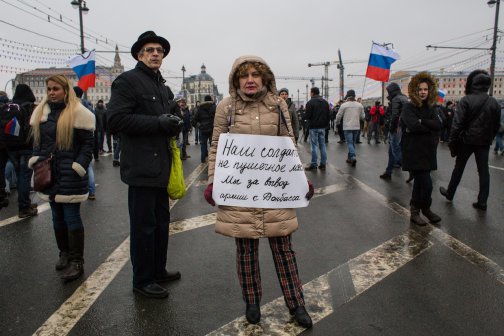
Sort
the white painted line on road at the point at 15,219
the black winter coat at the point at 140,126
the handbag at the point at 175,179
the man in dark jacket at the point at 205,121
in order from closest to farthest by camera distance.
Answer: the black winter coat at the point at 140,126 → the handbag at the point at 175,179 → the white painted line on road at the point at 15,219 → the man in dark jacket at the point at 205,121

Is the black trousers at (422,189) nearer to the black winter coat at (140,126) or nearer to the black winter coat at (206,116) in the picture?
the black winter coat at (140,126)

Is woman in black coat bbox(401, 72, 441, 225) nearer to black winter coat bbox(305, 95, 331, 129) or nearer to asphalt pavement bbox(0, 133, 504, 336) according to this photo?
asphalt pavement bbox(0, 133, 504, 336)

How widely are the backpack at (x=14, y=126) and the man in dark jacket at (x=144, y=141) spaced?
11.9 feet

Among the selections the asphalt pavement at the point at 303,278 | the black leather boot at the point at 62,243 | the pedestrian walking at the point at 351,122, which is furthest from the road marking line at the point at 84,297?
the pedestrian walking at the point at 351,122

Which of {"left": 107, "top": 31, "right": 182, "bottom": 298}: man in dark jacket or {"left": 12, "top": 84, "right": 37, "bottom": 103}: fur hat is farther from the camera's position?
{"left": 12, "top": 84, "right": 37, "bottom": 103}: fur hat

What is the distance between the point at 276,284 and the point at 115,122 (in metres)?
1.85

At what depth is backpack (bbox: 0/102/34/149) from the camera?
6051 millimetres

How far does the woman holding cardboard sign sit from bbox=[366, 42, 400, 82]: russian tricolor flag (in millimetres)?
11738

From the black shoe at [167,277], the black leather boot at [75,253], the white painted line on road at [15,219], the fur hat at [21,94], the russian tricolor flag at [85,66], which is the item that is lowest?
the white painted line on road at [15,219]

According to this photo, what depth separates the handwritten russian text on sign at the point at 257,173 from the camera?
9.37ft

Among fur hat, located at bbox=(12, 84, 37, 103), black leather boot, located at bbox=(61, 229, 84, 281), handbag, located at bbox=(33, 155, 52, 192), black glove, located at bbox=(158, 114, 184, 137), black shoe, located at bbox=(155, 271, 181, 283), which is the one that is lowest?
black shoe, located at bbox=(155, 271, 181, 283)

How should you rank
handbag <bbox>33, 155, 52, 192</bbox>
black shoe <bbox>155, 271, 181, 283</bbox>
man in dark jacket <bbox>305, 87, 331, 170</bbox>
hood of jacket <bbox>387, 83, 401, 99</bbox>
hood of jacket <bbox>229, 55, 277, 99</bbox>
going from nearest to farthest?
hood of jacket <bbox>229, 55, 277, 99</bbox> → black shoe <bbox>155, 271, 181, 283</bbox> → handbag <bbox>33, 155, 52, 192</bbox> → hood of jacket <bbox>387, 83, 401, 99</bbox> → man in dark jacket <bbox>305, 87, 331, 170</bbox>

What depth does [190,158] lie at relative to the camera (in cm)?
1312

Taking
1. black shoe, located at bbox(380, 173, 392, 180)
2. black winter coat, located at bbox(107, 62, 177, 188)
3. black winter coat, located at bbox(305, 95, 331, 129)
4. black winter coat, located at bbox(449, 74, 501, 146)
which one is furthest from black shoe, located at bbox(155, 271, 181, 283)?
black winter coat, located at bbox(305, 95, 331, 129)
